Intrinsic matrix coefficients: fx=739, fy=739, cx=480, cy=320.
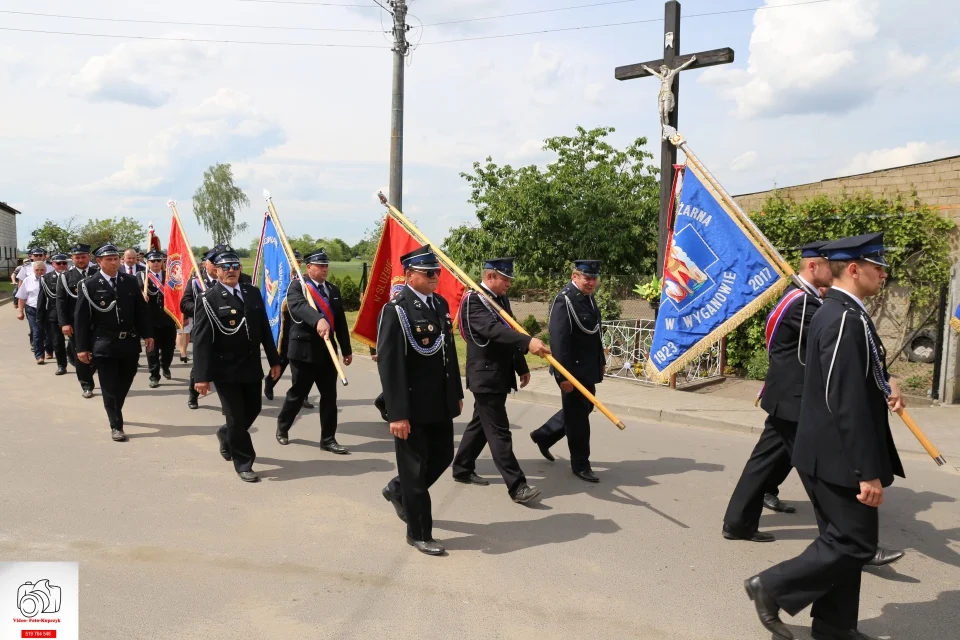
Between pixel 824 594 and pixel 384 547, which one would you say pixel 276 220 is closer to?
pixel 384 547

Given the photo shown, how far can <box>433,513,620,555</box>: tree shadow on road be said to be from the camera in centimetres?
468

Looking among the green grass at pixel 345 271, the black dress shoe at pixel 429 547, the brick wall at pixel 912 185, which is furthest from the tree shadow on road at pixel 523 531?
the green grass at pixel 345 271

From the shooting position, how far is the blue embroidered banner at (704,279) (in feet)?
16.9

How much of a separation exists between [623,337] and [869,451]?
8247mm

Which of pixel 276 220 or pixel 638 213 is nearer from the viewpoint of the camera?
pixel 276 220

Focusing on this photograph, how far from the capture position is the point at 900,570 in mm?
4344

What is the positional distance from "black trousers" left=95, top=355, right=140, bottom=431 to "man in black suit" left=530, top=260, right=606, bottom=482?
4.27 m

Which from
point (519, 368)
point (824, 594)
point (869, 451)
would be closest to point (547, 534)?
point (519, 368)

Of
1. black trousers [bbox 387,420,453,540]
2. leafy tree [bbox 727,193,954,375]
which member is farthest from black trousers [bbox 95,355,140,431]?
leafy tree [bbox 727,193,954,375]

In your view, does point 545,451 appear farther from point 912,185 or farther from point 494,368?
point 912,185

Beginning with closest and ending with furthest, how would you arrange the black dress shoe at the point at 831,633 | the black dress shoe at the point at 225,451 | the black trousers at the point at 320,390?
the black dress shoe at the point at 831,633 → the black dress shoe at the point at 225,451 → the black trousers at the point at 320,390

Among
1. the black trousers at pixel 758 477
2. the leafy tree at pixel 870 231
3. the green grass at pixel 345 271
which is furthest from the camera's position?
the green grass at pixel 345 271

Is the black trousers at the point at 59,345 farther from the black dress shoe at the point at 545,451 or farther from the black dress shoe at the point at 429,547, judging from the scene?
the black dress shoe at the point at 429,547

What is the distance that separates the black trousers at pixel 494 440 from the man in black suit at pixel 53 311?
750 centimetres
